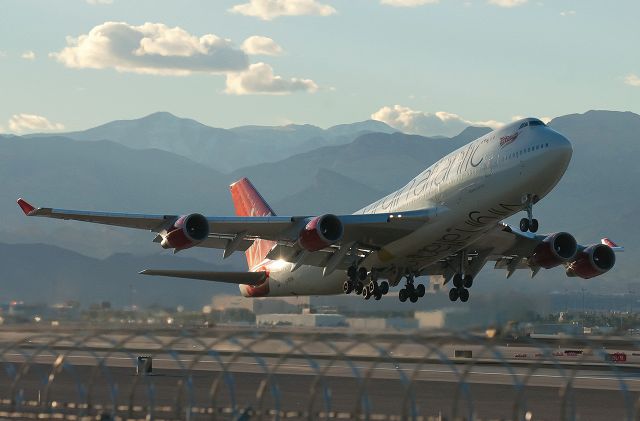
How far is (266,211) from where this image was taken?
71250 mm

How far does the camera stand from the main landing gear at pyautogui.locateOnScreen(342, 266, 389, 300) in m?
58.5

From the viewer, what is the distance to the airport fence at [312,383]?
25.5 metres

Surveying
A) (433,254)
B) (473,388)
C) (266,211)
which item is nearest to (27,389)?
(473,388)

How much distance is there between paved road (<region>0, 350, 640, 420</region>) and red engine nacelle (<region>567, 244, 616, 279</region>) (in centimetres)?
989

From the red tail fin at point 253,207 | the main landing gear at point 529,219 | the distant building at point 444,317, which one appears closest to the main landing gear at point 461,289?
the distant building at point 444,317

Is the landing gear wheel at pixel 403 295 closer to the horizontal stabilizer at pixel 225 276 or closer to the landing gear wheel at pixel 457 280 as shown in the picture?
the landing gear wheel at pixel 457 280

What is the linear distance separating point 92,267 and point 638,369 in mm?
102740

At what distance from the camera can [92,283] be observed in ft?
405

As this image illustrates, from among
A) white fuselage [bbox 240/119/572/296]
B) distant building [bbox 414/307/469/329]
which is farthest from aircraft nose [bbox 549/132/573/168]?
distant building [bbox 414/307/469/329]

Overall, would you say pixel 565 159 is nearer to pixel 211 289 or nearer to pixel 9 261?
pixel 211 289

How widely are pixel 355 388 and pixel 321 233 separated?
32.3ft

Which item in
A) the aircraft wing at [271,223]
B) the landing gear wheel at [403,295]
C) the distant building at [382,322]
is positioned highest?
the aircraft wing at [271,223]

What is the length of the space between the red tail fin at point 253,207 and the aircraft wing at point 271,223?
1403 cm

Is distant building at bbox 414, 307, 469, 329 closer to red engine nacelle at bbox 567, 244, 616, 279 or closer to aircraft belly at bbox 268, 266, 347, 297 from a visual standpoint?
aircraft belly at bbox 268, 266, 347, 297
